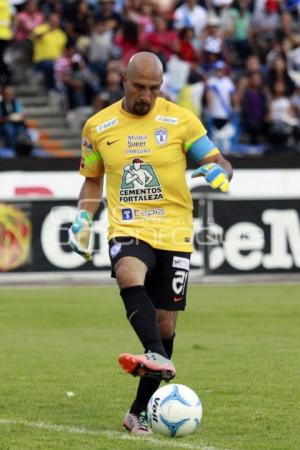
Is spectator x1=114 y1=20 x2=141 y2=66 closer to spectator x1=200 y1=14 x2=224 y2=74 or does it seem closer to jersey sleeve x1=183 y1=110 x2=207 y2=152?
spectator x1=200 y1=14 x2=224 y2=74

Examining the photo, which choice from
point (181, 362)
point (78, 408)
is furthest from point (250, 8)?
point (78, 408)

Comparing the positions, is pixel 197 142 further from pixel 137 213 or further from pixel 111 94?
pixel 111 94

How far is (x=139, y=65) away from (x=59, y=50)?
54.5 ft

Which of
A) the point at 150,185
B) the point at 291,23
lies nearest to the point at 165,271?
the point at 150,185

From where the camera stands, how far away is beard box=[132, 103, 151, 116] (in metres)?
8.13

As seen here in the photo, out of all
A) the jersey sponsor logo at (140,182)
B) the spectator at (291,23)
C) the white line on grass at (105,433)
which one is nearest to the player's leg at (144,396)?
the white line on grass at (105,433)

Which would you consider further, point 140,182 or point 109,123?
point 109,123

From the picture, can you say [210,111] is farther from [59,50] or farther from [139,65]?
[139,65]

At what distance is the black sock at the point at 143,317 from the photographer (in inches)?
305

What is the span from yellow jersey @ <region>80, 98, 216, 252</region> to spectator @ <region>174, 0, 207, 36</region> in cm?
1782

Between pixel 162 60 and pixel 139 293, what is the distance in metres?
16.5

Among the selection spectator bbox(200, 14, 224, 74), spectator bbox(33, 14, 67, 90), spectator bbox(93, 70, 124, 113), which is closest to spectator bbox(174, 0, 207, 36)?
spectator bbox(200, 14, 224, 74)

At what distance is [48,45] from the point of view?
24172 mm

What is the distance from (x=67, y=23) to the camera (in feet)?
81.8
